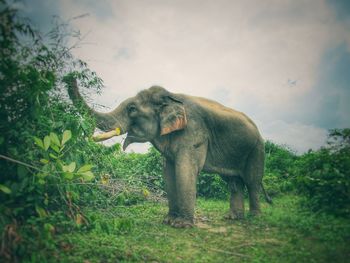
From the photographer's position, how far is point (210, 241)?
491cm

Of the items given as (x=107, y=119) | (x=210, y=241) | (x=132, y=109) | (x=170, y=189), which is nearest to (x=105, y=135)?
(x=107, y=119)

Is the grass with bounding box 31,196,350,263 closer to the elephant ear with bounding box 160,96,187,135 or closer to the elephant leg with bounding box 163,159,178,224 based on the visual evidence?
the elephant leg with bounding box 163,159,178,224

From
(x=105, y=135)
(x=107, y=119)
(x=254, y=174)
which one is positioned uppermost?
(x=107, y=119)

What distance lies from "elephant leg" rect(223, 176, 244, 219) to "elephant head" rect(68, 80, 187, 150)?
2.02m

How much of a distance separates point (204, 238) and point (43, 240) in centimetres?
260

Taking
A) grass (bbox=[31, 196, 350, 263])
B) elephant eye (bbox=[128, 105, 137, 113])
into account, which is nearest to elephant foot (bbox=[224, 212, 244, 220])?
grass (bbox=[31, 196, 350, 263])

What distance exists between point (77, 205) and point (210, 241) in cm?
209

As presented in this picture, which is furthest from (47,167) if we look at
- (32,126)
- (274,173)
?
(274,173)

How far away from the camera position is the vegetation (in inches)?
145

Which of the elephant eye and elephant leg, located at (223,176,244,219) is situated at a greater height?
the elephant eye

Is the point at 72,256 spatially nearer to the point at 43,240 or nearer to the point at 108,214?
the point at 43,240

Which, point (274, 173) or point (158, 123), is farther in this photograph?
point (274, 173)

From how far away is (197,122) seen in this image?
20.9 feet

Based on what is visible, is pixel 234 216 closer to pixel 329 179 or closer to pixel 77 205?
pixel 329 179
